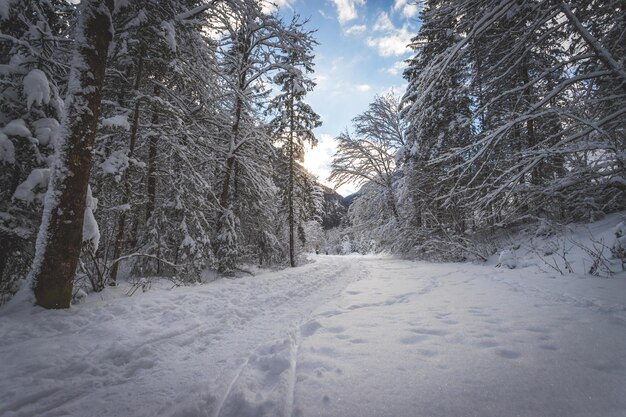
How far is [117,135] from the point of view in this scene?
20.6ft

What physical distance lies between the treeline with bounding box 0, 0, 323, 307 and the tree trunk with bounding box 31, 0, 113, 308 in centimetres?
1

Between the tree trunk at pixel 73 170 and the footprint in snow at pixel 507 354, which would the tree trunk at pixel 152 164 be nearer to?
the tree trunk at pixel 73 170

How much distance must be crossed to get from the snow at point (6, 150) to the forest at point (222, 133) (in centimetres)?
2

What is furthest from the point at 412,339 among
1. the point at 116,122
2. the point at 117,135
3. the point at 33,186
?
the point at 117,135

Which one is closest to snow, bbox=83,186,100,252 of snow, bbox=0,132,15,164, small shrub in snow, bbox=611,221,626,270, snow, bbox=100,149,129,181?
snow, bbox=0,132,15,164

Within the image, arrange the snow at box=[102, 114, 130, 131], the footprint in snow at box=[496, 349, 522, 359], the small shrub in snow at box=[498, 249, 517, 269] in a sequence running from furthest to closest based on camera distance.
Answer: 1. the small shrub in snow at box=[498, 249, 517, 269]
2. the snow at box=[102, 114, 130, 131]
3. the footprint in snow at box=[496, 349, 522, 359]

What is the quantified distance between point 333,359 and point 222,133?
10.1m

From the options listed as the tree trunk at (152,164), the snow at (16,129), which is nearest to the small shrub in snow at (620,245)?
the snow at (16,129)

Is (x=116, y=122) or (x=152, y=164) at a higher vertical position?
(x=116, y=122)

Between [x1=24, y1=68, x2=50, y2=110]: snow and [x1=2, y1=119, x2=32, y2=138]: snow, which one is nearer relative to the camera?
[x1=24, y1=68, x2=50, y2=110]: snow

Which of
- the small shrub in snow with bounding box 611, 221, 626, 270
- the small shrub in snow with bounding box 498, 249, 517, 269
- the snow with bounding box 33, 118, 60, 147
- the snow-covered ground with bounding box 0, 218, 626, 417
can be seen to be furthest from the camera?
the small shrub in snow with bounding box 498, 249, 517, 269

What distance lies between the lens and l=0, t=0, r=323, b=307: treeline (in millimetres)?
3432

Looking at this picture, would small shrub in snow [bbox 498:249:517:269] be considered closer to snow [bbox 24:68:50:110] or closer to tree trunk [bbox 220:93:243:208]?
tree trunk [bbox 220:93:243:208]

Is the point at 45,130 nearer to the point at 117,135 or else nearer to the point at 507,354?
→ the point at 117,135
